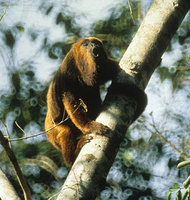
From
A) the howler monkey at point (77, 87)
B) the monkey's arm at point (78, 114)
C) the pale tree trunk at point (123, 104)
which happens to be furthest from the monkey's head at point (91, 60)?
the pale tree trunk at point (123, 104)

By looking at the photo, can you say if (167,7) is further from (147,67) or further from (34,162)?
(34,162)

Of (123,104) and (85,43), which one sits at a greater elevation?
(85,43)

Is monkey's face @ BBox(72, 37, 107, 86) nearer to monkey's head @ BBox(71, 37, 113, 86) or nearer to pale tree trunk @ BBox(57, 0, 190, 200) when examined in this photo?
monkey's head @ BBox(71, 37, 113, 86)

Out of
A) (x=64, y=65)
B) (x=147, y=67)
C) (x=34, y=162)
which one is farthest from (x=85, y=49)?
(x=34, y=162)

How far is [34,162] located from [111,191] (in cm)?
234

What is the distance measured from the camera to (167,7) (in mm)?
3748

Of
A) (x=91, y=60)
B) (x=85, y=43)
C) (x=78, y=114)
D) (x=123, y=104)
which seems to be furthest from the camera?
(x=85, y=43)

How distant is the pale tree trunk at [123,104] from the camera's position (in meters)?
2.58

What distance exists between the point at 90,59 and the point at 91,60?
2 centimetres

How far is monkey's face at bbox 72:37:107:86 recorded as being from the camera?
13.9 feet

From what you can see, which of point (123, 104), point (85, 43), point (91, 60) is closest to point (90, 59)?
point (91, 60)

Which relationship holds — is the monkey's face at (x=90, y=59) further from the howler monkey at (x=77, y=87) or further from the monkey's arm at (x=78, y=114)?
the monkey's arm at (x=78, y=114)

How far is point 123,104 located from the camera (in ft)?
10.8

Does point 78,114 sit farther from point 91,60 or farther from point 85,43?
point 85,43
